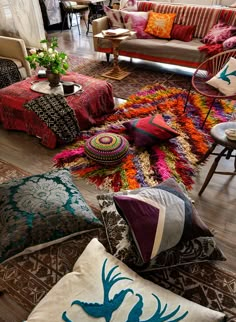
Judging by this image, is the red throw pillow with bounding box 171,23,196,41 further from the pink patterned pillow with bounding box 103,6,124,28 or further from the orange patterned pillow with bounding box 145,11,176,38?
the pink patterned pillow with bounding box 103,6,124,28

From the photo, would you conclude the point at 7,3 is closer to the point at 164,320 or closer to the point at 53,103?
the point at 53,103

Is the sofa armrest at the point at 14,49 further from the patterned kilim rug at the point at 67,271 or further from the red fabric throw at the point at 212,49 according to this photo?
the patterned kilim rug at the point at 67,271

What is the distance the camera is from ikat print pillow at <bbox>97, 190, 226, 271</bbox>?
125 centimetres

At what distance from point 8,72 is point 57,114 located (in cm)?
128

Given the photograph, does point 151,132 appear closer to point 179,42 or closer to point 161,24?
point 179,42

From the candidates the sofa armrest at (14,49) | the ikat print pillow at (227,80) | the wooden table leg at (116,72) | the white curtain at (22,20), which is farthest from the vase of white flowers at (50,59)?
the white curtain at (22,20)

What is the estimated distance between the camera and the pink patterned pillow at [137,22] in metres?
4.04

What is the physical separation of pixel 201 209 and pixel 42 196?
113 centimetres

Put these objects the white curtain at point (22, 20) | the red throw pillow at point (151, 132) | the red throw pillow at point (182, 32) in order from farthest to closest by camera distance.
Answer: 1. the white curtain at point (22, 20)
2. the red throw pillow at point (182, 32)
3. the red throw pillow at point (151, 132)

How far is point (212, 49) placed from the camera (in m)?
3.36

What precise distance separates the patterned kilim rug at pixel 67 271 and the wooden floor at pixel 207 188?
0.58 ft

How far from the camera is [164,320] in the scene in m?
0.95

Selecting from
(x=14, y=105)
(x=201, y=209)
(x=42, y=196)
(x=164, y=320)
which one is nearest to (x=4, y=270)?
(x=42, y=196)

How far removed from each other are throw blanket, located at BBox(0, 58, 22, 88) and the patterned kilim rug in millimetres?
2528
